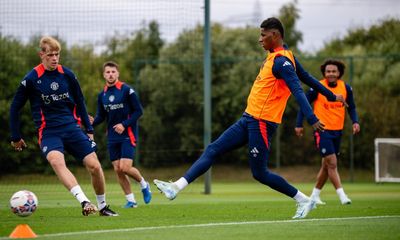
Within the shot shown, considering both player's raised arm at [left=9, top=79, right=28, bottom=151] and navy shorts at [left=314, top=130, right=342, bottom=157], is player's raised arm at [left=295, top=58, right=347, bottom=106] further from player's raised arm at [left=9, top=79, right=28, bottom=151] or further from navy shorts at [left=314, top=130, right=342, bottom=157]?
navy shorts at [left=314, top=130, right=342, bottom=157]

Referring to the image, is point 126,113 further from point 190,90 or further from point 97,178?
point 190,90

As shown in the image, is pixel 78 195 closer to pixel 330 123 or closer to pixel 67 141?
pixel 67 141

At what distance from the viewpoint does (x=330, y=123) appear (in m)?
14.5

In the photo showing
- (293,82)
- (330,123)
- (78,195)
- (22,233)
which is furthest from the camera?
(330,123)

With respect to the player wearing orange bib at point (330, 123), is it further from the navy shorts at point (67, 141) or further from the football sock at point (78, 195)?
the football sock at point (78, 195)

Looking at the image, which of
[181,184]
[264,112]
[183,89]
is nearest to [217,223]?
→ [181,184]

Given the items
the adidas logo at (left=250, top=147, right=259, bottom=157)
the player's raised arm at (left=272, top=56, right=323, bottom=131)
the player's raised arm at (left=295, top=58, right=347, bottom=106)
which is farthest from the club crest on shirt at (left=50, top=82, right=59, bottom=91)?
the player's raised arm at (left=295, top=58, right=347, bottom=106)

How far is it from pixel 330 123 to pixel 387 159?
1087cm

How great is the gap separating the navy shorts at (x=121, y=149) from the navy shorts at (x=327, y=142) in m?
3.18

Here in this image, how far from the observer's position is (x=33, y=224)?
989cm

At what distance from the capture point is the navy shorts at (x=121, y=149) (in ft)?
45.3

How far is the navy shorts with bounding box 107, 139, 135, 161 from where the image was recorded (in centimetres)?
1381

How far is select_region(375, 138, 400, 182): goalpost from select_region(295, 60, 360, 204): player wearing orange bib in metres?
10.4

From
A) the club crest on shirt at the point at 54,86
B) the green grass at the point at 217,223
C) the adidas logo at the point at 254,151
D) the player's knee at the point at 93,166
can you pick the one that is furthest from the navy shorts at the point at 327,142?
the club crest on shirt at the point at 54,86
